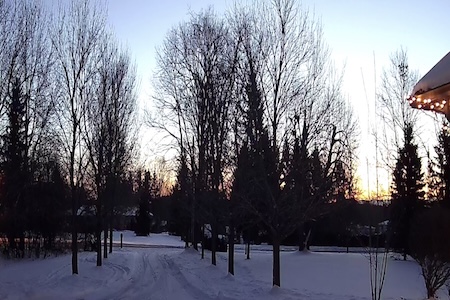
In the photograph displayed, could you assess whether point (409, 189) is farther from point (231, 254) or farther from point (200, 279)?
point (200, 279)

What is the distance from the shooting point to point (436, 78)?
16.6 feet

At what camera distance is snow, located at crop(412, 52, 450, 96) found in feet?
16.2

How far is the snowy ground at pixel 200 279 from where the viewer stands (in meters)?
14.2

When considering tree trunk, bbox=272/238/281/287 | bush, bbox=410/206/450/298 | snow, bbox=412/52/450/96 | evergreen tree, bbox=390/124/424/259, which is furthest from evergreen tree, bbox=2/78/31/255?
evergreen tree, bbox=390/124/424/259

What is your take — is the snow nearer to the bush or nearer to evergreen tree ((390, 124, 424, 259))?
the bush

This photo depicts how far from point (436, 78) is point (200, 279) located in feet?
47.4

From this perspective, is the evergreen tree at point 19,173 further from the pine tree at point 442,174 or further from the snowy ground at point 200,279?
the pine tree at point 442,174

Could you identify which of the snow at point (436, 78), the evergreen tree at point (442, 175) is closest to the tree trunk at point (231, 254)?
the evergreen tree at point (442, 175)

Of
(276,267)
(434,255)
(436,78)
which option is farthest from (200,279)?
(436,78)

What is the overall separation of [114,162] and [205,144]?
163 inches

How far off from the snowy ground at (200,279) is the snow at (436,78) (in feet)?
28.1

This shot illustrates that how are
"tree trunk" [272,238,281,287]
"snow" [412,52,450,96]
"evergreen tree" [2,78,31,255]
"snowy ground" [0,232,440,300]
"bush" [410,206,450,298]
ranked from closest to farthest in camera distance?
"snow" [412,52,450,96]
"bush" [410,206,450,298]
"snowy ground" [0,232,440,300]
"tree trunk" [272,238,281,287]
"evergreen tree" [2,78,31,255]

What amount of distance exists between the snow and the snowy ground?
857 cm

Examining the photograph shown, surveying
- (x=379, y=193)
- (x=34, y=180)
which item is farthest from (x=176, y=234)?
(x=379, y=193)
